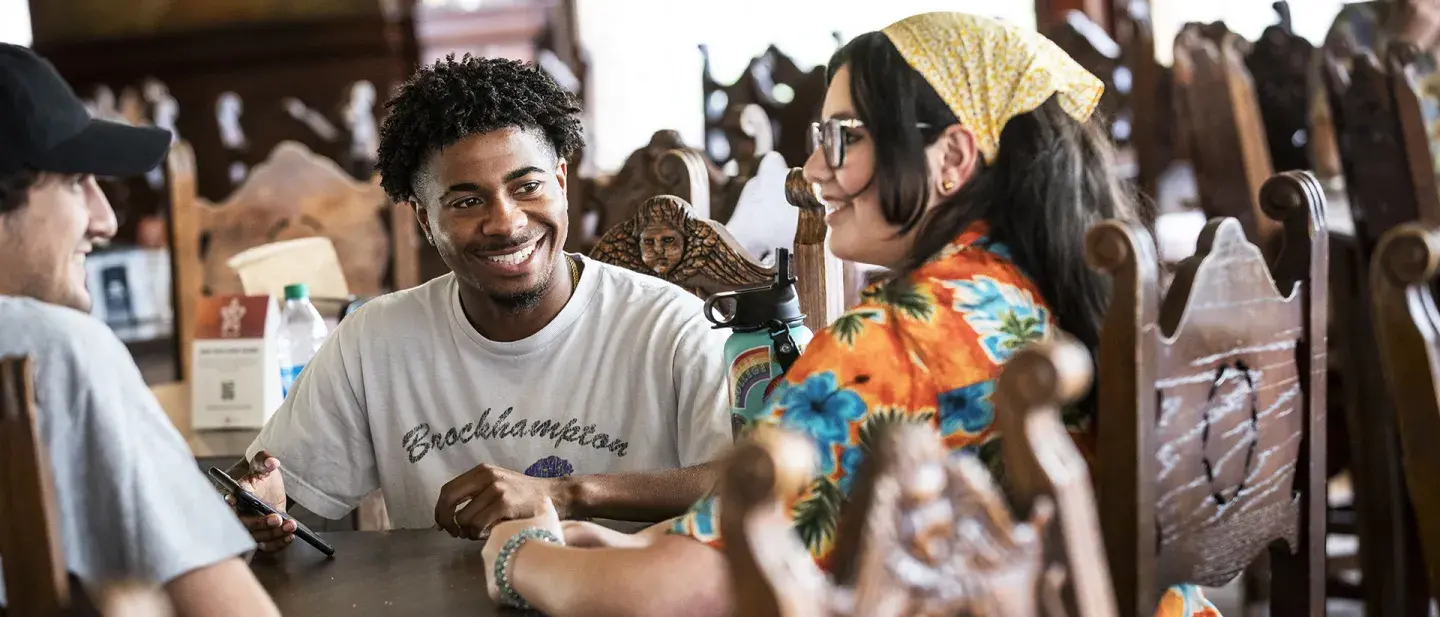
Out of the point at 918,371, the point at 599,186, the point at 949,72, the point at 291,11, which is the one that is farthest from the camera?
the point at 291,11

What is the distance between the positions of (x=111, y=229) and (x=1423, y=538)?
3.39 ft

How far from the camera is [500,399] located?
185cm

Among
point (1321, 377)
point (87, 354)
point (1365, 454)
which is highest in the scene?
point (87, 354)

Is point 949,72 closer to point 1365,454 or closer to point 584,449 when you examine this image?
point 584,449

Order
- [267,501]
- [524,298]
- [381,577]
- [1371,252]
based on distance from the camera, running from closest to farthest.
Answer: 1. [381,577]
2. [267,501]
3. [524,298]
4. [1371,252]

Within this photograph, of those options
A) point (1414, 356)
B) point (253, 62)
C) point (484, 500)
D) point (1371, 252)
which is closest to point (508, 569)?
point (484, 500)

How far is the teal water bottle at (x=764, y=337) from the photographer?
1.37m

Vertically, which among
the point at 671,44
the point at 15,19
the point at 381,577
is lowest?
the point at 381,577

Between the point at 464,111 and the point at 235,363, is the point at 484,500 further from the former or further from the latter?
the point at 235,363

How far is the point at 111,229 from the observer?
0.90 meters

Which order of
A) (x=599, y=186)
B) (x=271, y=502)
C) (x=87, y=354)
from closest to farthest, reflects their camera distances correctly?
(x=87, y=354) < (x=271, y=502) < (x=599, y=186)

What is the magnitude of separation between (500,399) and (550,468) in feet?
0.39

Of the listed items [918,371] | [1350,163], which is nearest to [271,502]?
[918,371]

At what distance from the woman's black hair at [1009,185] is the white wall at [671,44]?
3761mm
